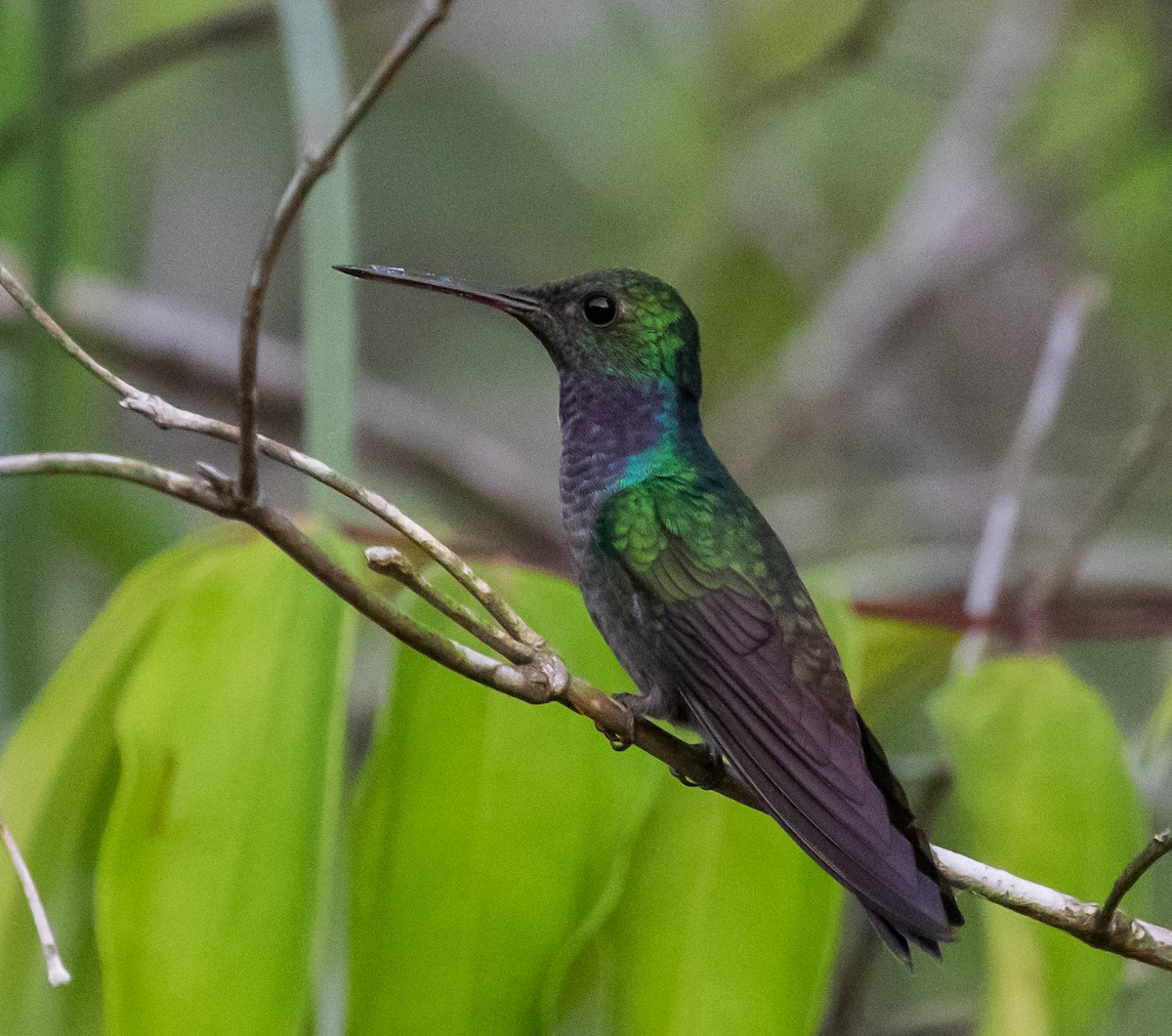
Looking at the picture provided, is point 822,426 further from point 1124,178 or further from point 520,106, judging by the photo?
point 520,106

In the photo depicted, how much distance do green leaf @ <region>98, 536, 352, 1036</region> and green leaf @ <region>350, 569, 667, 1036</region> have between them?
0.12ft

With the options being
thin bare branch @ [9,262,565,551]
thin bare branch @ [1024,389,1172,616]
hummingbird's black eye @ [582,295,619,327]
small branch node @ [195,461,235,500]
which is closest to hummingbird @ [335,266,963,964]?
hummingbird's black eye @ [582,295,619,327]

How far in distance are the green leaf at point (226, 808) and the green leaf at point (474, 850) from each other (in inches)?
1.5

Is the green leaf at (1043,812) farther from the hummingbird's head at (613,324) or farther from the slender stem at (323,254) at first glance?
the slender stem at (323,254)

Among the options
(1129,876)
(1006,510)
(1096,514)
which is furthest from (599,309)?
(1096,514)

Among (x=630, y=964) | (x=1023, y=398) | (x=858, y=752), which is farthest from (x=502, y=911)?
(x=1023, y=398)

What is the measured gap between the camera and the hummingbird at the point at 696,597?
0.49 metres

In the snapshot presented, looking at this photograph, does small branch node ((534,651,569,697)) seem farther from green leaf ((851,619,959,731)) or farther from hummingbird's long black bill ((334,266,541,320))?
green leaf ((851,619,959,731))

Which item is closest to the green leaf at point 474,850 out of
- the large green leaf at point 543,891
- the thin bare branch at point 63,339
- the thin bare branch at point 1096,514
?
the large green leaf at point 543,891

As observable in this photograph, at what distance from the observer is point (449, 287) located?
550mm

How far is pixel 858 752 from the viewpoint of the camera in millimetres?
531

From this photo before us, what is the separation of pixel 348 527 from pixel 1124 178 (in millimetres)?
1463

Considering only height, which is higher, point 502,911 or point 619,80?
point 619,80

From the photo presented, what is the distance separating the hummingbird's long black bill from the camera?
0.51m
